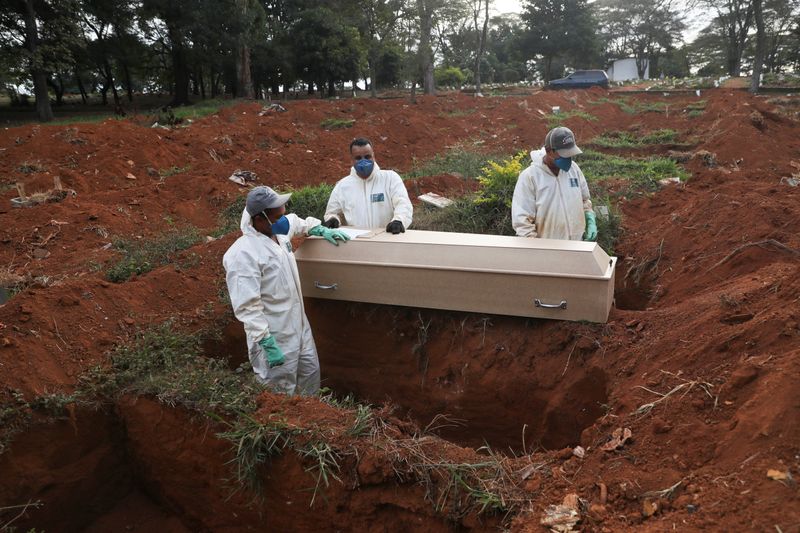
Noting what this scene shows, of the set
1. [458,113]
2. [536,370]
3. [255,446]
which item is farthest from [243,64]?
[255,446]

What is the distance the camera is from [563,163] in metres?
3.78

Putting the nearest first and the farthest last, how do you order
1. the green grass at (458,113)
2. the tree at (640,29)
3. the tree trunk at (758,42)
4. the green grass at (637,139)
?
the green grass at (637,139)
the green grass at (458,113)
the tree trunk at (758,42)
the tree at (640,29)

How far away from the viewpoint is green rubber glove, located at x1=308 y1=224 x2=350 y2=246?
369 cm

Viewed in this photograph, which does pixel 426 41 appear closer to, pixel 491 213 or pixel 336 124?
pixel 336 124

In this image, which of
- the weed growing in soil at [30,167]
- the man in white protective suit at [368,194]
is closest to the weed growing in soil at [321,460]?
the man in white protective suit at [368,194]

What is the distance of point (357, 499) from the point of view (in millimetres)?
2484

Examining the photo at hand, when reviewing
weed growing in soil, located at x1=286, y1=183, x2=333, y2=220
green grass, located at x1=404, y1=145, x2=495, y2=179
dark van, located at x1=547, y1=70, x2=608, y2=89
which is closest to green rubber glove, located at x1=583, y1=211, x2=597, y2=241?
weed growing in soil, located at x1=286, y1=183, x2=333, y2=220

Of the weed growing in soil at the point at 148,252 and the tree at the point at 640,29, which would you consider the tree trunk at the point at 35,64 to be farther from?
the tree at the point at 640,29

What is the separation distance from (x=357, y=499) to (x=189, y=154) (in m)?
9.03

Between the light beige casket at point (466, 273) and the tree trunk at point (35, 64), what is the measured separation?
544 inches

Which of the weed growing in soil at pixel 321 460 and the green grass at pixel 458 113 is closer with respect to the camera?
the weed growing in soil at pixel 321 460

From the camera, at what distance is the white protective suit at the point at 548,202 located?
3873 mm

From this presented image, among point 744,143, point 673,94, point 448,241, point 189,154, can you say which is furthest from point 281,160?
point 673,94

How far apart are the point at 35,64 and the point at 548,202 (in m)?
14.6
